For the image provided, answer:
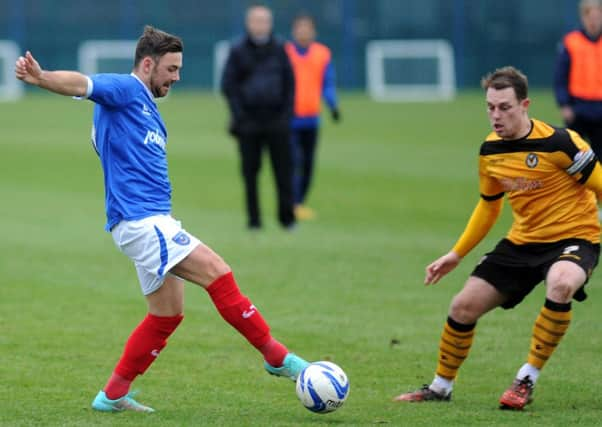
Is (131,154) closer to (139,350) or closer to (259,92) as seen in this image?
(139,350)

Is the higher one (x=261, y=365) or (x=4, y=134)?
(x=261, y=365)

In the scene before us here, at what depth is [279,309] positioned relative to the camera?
949 centimetres

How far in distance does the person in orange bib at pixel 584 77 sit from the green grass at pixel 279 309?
4.95 feet

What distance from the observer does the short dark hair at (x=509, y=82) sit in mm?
6535

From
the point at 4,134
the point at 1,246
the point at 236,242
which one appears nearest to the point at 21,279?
the point at 1,246

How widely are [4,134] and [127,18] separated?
1214 centimetres

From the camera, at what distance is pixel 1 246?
42.2 feet

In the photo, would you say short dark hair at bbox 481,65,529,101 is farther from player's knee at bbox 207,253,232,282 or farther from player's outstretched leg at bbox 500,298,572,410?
player's knee at bbox 207,253,232,282

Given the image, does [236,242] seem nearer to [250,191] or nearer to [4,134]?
[250,191]

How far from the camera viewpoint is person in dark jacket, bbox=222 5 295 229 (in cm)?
1351

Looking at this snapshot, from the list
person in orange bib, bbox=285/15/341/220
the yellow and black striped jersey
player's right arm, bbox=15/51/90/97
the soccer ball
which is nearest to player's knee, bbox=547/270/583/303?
the yellow and black striped jersey

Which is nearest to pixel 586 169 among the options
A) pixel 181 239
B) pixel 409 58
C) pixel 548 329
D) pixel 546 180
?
pixel 546 180

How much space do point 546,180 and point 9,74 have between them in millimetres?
31511

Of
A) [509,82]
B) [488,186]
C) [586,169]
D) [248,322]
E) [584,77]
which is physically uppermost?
[509,82]
